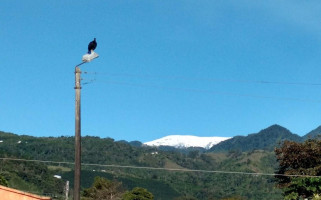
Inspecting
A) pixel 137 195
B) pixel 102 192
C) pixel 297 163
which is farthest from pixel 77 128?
A: pixel 137 195

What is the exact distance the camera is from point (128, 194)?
143 metres

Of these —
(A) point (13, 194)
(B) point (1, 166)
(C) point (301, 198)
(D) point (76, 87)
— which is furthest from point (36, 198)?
(B) point (1, 166)

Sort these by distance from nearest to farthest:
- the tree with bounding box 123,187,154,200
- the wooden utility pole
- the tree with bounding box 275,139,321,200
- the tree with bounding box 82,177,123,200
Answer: the wooden utility pole
the tree with bounding box 275,139,321,200
the tree with bounding box 82,177,123,200
the tree with bounding box 123,187,154,200

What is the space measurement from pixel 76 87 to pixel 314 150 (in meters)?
49.3

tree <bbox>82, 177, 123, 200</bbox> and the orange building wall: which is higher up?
tree <bbox>82, 177, 123, 200</bbox>

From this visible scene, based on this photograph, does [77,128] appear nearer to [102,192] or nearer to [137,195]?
[102,192]

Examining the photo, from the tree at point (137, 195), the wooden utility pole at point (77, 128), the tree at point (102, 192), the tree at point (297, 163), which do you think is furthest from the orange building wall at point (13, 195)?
the tree at point (137, 195)

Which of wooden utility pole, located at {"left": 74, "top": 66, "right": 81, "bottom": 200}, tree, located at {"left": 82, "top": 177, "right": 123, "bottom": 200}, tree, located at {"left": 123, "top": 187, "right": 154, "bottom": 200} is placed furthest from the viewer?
tree, located at {"left": 123, "top": 187, "right": 154, "bottom": 200}

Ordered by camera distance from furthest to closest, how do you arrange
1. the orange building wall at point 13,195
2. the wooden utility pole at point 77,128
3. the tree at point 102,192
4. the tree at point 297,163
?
the tree at point 102,192
the tree at point 297,163
the orange building wall at point 13,195
the wooden utility pole at point 77,128

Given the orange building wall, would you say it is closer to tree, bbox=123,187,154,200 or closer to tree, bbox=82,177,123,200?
tree, bbox=82,177,123,200

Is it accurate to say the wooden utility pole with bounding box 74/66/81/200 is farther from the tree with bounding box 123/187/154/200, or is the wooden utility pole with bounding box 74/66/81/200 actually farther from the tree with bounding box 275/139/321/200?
the tree with bounding box 123/187/154/200

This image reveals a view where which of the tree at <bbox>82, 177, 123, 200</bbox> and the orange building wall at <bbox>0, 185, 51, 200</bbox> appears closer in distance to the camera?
the orange building wall at <bbox>0, 185, 51, 200</bbox>

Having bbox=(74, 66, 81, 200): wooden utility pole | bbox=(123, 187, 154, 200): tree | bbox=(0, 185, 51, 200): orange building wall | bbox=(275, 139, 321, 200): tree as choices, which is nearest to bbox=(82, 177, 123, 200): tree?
bbox=(123, 187, 154, 200): tree

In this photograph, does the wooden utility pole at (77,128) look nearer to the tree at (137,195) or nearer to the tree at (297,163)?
the tree at (297,163)
